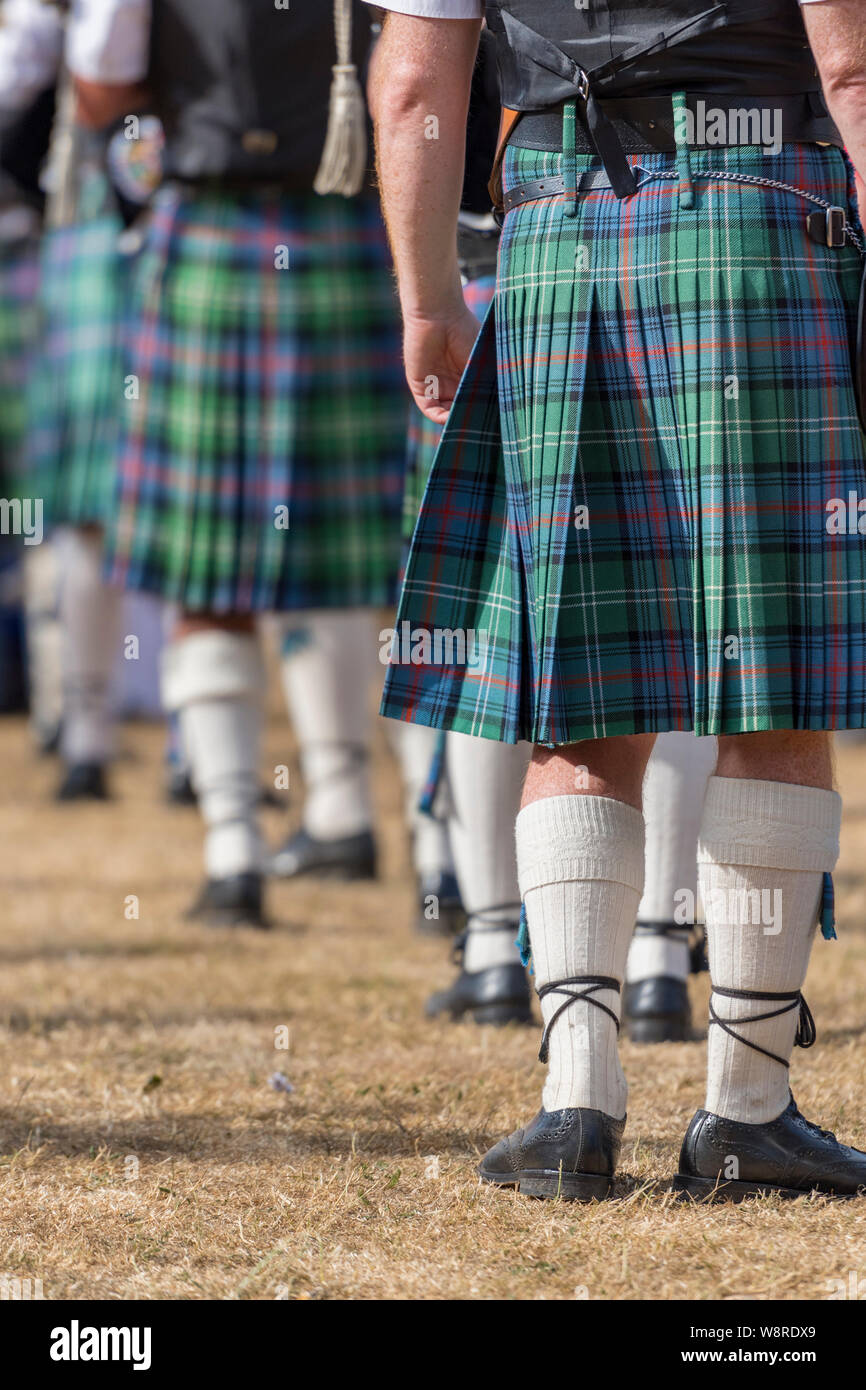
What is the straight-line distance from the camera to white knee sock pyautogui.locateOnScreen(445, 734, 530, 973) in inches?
96.5

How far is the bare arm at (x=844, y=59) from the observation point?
1485 millimetres

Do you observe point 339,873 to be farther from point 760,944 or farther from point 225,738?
point 760,944

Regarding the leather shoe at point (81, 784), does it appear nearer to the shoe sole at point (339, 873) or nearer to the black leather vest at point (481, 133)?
the shoe sole at point (339, 873)

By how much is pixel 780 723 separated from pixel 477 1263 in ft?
1.71

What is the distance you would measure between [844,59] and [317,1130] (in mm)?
1184

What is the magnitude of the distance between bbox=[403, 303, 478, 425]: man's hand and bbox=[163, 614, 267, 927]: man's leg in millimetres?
1510

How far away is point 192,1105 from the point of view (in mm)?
2061

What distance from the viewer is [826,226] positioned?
1.59 m

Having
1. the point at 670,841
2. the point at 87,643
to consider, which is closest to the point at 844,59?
the point at 670,841

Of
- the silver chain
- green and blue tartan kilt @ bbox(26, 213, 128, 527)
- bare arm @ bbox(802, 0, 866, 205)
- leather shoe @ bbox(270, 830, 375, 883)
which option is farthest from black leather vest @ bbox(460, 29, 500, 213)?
green and blue tartan kilt @ bbox(26, 213, 128, 527)

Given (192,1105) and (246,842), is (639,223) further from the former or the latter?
(246,842)

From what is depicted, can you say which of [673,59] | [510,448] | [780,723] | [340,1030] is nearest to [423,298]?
[510,448]

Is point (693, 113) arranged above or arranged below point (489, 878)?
above

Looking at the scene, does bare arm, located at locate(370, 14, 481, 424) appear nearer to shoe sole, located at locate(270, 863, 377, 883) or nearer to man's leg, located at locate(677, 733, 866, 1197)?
man's leg, located at locate(677, 733, 866, 1197)
